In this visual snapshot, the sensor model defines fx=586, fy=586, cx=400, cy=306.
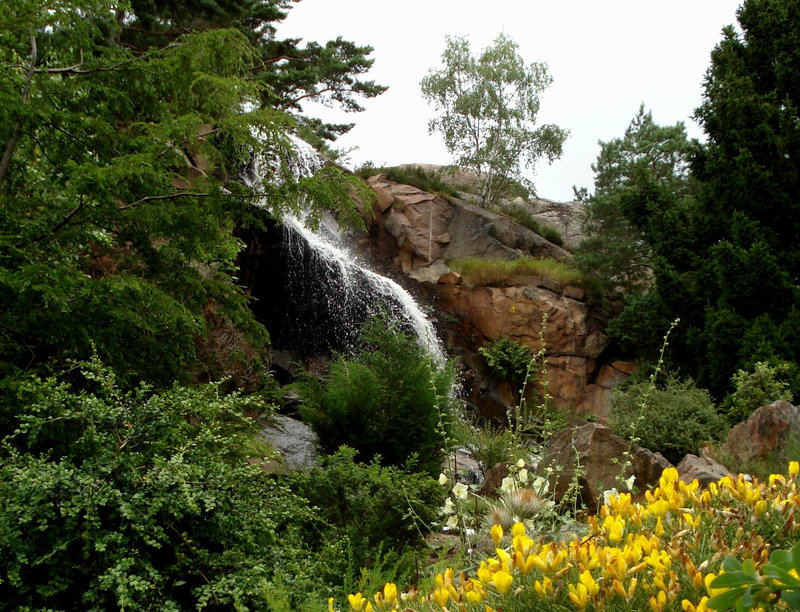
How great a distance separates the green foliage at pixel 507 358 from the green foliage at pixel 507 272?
4.80 feet

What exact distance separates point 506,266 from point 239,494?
461 inches

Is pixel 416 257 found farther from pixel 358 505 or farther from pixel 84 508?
pixel 84 508

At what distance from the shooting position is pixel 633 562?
1271 mm

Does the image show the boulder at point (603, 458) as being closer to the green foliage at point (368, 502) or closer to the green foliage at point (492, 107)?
the green foliage at point (368, 502)

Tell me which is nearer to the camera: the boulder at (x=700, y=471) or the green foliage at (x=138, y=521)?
the green foliage at (x=138, y=521)

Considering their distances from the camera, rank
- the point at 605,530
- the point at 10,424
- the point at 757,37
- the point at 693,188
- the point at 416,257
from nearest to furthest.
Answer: the point at 605,530
the point at 10,424
the point at 757,37
the point at 416,257
the point at 693,188

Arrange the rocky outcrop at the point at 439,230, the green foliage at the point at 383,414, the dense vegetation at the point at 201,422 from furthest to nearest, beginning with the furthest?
the rocky outcrop at the point at 439,230 < the green foliage at the point at 383,414 < the dense vegetation at the point at 201,422

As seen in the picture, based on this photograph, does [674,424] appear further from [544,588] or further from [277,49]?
[277,49]

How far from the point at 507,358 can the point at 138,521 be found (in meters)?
10.6

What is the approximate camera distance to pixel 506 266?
13844 millimetres

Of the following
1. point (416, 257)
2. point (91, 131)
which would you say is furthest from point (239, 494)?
point (416, 257)

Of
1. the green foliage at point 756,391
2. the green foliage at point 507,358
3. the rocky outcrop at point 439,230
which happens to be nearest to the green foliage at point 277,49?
the rocky outcrop at point 439,230

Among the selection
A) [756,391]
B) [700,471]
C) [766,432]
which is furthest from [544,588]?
[756,391]

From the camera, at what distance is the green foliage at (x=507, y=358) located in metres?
12.5
